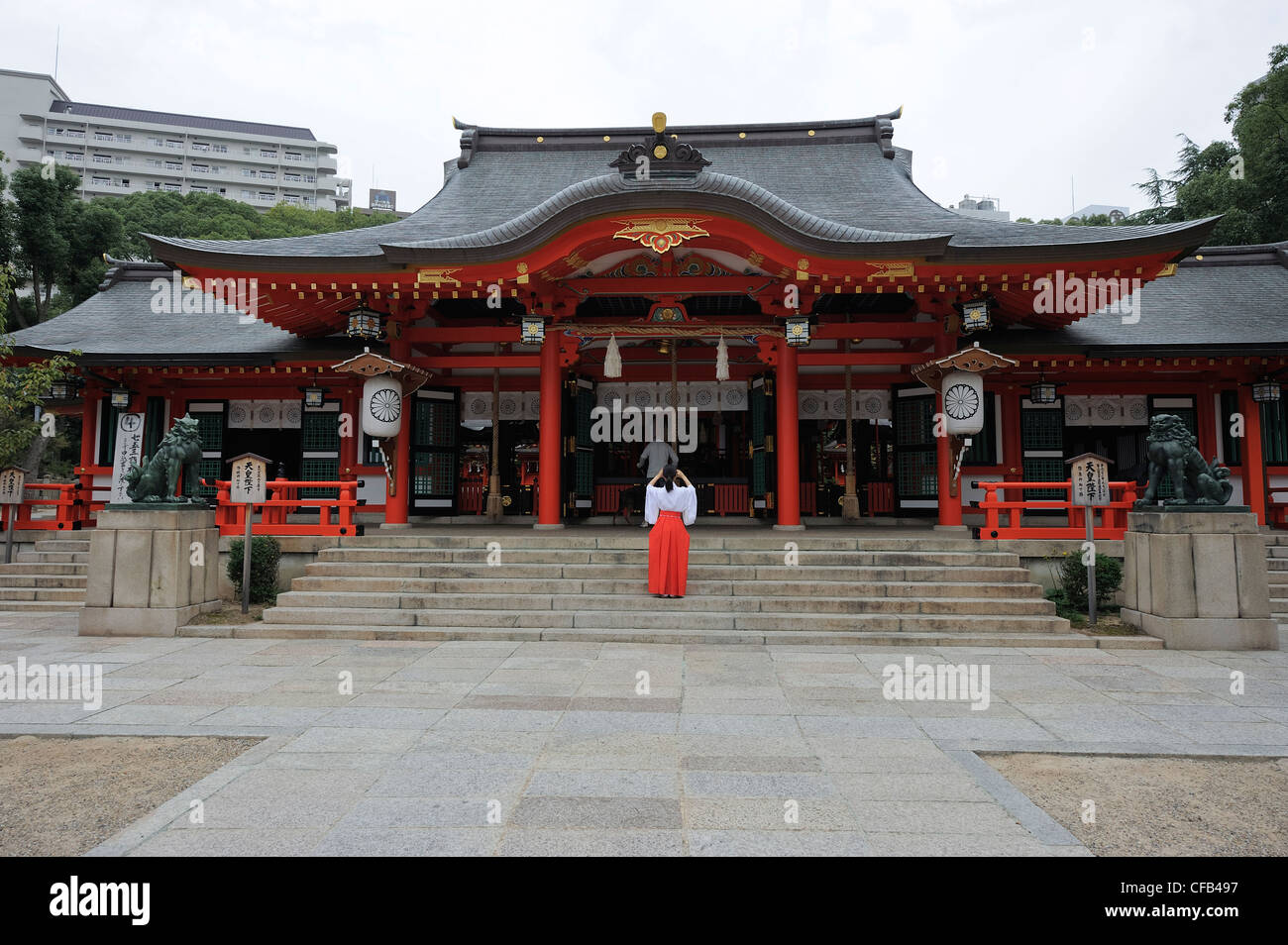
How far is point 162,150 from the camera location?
73.0 metres

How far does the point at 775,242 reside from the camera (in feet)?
31.9

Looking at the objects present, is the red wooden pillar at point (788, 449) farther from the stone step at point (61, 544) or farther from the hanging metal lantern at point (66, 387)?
the hanging metal lantern at point (66, 387)

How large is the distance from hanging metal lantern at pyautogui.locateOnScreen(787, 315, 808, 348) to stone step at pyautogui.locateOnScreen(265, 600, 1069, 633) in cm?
439

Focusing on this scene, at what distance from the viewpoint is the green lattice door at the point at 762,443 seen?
13.3 meters

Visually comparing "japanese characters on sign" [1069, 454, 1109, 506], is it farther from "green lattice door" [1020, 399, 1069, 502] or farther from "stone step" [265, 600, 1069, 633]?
"green lattice door" [1020, 399, 1069, 502]

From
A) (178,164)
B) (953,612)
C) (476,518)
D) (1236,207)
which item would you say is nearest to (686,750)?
→ (953,612)

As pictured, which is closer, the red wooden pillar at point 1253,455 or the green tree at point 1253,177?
the red wooden pillar at point 1253,455

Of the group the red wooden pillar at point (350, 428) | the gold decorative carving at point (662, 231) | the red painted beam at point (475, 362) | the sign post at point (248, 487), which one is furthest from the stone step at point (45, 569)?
the gold decorative carving at point (662, 231)

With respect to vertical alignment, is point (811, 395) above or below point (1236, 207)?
below

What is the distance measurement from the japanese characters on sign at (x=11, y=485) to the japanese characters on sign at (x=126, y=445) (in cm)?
202

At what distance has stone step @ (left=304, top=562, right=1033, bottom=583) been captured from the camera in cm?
874

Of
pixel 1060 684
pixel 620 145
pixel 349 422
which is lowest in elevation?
pixel 1060 684

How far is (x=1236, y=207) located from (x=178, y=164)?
89.0 metres

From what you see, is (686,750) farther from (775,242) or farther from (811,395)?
(811,395)
